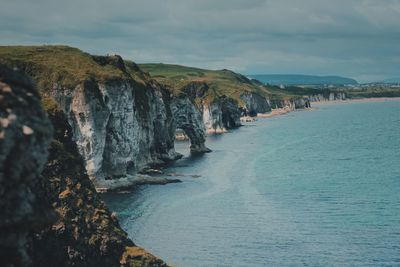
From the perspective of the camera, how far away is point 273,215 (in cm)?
10056

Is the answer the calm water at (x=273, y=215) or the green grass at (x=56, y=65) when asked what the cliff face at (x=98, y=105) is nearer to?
the green grass at (x=56, y=65)

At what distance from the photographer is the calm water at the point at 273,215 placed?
78.3 meters

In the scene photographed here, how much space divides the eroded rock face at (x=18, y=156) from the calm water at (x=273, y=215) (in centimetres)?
4994

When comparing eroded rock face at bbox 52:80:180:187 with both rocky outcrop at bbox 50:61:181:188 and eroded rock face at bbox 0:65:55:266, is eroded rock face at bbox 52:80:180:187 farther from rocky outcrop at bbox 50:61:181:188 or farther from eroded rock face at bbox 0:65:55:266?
eroded rock face at bbox 0:65:55:266

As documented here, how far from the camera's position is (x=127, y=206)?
109438mm

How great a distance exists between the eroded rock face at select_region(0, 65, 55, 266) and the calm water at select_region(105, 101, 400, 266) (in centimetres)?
4994

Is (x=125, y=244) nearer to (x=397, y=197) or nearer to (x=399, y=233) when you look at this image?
(x=399, y=233)

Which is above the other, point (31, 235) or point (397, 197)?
point (31, 235)

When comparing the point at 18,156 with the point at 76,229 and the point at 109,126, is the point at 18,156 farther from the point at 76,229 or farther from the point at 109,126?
the point at 109,126

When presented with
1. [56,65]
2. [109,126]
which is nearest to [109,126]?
[109,126]

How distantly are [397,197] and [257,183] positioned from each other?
1280 inches

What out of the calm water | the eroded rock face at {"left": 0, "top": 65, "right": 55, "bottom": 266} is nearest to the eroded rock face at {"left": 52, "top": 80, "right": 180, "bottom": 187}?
the calm water

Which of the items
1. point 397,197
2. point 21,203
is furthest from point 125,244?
point 397,197

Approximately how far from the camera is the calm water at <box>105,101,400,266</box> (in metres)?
78.3
